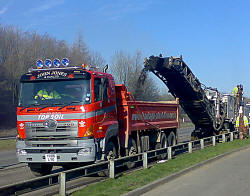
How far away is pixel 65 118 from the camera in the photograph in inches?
392

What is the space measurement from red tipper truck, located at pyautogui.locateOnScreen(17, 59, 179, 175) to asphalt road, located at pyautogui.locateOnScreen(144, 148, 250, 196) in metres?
2.26

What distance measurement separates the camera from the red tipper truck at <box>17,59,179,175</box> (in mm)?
9914

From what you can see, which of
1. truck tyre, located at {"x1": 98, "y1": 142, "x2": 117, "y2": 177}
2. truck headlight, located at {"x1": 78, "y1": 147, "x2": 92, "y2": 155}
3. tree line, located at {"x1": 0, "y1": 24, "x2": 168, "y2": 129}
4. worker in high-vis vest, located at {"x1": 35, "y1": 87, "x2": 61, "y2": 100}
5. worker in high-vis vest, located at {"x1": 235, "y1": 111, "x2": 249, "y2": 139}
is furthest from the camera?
tree line, located at {"x1": 0, "y1": 24, "x2": 168, "y2": 129}

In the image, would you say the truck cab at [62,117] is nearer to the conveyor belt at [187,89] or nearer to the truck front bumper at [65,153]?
the truck front bumper at [65,153]

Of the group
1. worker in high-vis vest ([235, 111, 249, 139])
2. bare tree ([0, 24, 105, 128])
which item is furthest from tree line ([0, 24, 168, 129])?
worker in high-vis vest ([235, 111, 249, 139])

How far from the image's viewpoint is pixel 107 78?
1143cm

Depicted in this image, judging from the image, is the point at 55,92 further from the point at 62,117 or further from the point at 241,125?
the point at 241,125

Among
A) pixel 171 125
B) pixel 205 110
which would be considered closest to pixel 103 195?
pixel 171 125

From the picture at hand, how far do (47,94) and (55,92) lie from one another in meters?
0.25

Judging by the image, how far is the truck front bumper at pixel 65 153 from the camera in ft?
32.3

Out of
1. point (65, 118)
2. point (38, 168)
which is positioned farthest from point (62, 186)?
point (38, 168)

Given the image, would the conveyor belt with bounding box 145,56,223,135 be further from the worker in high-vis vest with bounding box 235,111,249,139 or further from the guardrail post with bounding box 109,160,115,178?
the guardrail post with bounding box 109,160,115,178

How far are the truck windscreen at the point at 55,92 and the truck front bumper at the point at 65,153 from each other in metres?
1.22

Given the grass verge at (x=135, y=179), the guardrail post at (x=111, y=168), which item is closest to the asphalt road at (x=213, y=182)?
the grass verge at (x=135, y=179)
